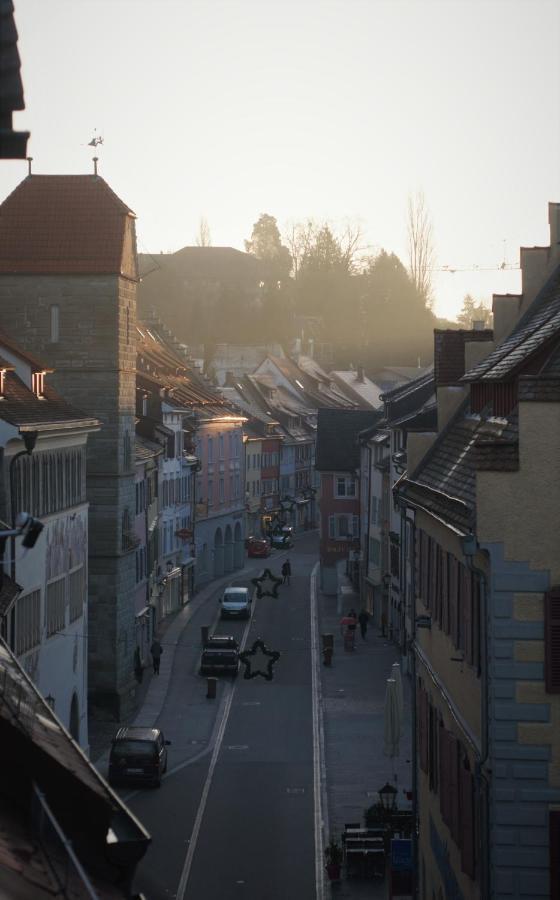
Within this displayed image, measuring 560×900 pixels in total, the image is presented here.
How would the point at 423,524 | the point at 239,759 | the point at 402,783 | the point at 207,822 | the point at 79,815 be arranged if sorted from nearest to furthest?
the point at 79,815
the point at 423,524
the point at 207,822
the point at 402,783
the point at 239,759

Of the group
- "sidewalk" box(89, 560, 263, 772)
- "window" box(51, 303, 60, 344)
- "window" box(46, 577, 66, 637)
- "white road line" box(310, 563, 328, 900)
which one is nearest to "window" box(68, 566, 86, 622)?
"window" box(46, 577, 66, 637)

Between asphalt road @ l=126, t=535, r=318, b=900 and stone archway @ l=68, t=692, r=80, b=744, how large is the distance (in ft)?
8.93

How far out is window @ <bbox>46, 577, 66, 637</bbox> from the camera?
1554 inches

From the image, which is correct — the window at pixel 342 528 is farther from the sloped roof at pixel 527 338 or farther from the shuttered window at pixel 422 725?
the sloped roof at pixel 527 338

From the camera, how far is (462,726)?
58.1ft

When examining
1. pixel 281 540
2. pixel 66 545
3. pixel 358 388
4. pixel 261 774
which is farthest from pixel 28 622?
pixel 358 388

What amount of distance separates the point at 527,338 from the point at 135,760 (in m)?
22.2

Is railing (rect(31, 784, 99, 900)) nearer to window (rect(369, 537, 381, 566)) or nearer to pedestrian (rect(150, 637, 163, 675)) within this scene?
pedestrian (rect(150, 637, 163, 675))

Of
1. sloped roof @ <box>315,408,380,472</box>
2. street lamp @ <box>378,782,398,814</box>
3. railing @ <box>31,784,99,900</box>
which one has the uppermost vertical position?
sloped roof @ <box>315,408,380,472</box>

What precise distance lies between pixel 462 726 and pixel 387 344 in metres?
134

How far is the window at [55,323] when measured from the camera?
47438 millimetres

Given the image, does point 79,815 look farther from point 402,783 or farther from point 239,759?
point 239,759

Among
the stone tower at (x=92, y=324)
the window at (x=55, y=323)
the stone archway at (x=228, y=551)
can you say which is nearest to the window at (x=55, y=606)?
the stone tower at (x=92, y=324)

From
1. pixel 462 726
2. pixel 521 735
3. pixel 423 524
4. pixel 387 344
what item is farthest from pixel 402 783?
pixel 387 344
